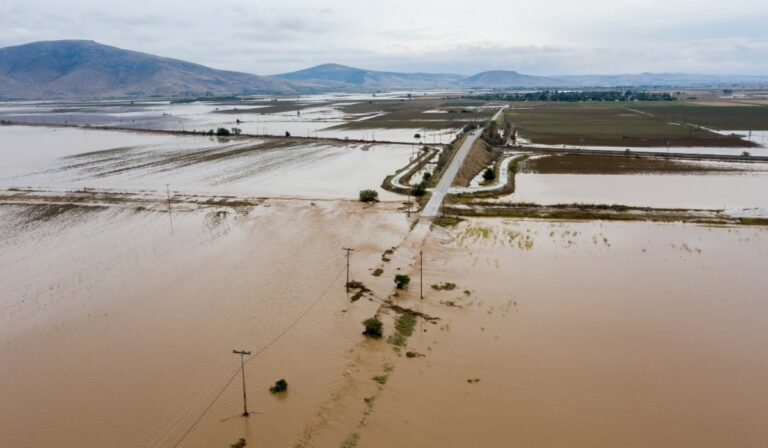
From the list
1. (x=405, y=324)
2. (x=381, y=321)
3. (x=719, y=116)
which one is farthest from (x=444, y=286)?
(x=719, y=116)

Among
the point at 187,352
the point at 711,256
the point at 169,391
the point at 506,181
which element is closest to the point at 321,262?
the point at 187,352

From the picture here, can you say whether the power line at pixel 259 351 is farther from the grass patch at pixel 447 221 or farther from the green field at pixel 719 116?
the green field at pixel 719 116

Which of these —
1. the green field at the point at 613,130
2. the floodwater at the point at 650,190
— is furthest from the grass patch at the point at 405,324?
the green field at the point at 613,130

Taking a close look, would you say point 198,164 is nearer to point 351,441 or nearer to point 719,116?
point 351,441

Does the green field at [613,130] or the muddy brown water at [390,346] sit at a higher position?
the green field at [613,130]

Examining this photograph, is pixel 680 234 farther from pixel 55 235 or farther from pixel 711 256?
pixel 55 235

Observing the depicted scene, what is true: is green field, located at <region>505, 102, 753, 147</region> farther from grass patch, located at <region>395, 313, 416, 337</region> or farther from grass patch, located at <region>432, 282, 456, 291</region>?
grass patch, located at <region>395, 313, 416, 337</region>

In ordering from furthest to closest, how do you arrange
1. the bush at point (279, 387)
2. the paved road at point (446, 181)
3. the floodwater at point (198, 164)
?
1. the floodwater at point (198, 164)
2. the paved road at point (446, 181)
3. the bush at point (279, 387)
